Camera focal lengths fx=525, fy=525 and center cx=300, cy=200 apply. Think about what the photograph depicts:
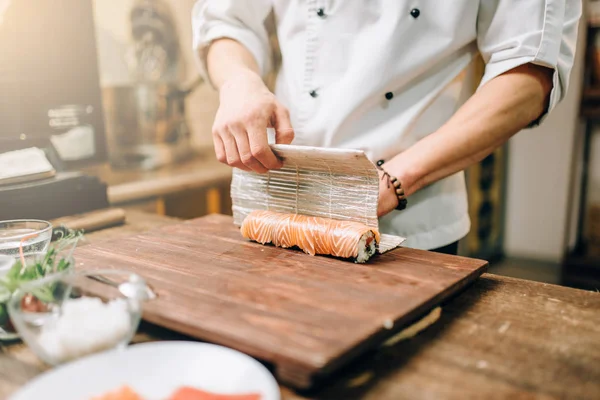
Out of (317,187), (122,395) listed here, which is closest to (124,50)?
(317,187)

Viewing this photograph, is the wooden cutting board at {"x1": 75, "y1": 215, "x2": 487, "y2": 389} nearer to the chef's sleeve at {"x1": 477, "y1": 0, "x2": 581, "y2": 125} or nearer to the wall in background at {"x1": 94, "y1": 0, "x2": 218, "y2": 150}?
the chef's sleeve at {"x1": 477, "y1": 0, "x2": 581, "y2": 125}

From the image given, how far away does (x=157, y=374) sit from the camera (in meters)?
0.71

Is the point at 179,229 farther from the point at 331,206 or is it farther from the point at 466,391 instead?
the point at 466,391

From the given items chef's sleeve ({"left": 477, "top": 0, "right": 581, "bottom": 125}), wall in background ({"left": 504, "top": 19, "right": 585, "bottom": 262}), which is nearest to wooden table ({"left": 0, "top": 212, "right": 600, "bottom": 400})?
chef's sleeve ({"left": 477, "top": 0, "right": 581, "bottom": 125})

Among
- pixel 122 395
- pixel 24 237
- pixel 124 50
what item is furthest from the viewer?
pixel 124 50

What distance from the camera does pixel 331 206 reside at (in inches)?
49.3

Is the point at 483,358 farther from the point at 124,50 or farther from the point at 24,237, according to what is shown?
the point at 124,50

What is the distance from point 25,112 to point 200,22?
0.71 metres

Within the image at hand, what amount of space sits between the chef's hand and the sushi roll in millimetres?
99

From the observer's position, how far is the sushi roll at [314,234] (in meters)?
1.11

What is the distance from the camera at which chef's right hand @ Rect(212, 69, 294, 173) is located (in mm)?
1188

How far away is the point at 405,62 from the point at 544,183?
10.5 feet

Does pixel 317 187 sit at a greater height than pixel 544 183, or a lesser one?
greater

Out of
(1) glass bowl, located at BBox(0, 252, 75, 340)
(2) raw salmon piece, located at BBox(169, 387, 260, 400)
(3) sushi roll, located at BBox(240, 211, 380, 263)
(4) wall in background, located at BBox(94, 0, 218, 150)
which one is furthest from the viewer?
(4) wall in background, located at BBox(94, 0, 218, 150)
